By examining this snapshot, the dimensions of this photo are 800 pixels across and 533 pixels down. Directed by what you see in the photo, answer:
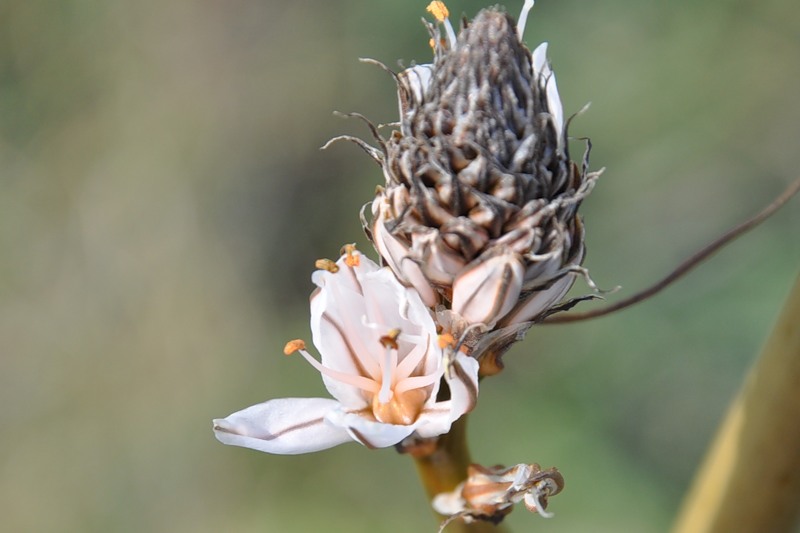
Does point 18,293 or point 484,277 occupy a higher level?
point 484,277

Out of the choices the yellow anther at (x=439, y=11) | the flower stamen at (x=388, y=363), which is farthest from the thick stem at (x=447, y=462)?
the yellow anther at (x=439, y=11)

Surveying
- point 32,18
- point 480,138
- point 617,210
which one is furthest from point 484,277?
point 32,18

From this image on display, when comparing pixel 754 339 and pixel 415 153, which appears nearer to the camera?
pixel 415 153

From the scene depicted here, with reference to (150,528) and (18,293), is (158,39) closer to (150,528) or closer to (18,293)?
(18,293)

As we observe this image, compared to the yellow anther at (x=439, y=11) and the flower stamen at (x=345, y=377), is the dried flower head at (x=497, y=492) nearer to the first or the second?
the flower stamen at (x=345, y=377)

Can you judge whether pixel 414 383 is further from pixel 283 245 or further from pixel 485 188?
pixel 283 245

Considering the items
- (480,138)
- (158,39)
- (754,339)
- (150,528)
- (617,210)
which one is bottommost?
(150,528)
